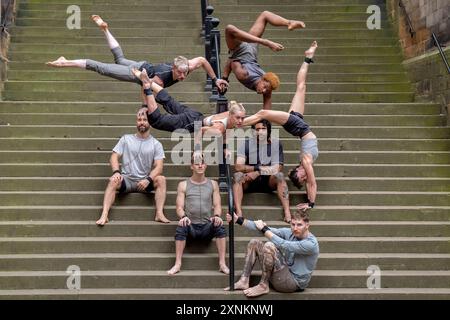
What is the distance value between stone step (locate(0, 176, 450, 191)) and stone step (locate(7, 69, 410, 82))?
Answer: 9.10ft

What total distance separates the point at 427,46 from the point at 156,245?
A: 5.81 meters

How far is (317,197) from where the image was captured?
339 inches

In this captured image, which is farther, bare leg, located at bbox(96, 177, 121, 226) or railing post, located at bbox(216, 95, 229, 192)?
railing post, located at bbox(216, 95, 229, 192)

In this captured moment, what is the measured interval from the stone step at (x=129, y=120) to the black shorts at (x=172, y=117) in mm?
1533

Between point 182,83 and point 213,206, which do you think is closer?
point 213,206

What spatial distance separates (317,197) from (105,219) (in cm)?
252

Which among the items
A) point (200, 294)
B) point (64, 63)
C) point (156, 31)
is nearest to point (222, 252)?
point (200, 294)

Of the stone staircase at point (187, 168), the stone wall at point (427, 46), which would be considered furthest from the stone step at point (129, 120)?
the stone wall at point (427, 46)

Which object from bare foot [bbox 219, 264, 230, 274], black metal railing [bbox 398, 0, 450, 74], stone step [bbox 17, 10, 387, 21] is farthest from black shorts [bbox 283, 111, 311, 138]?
stone step [bbox 17, 10, 387, 21]

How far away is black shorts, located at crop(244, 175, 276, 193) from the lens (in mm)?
8336

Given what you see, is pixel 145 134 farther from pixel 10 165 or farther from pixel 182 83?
pixel 182 83

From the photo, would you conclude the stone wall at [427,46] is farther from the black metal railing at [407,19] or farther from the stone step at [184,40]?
the stone step at [184,40]

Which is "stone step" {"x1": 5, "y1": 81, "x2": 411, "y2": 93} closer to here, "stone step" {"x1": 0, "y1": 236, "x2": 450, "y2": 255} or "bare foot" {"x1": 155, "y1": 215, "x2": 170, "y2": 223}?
"bare foot" {"x1": 155, "y1": 215, "x2": 170, "y2": 223}

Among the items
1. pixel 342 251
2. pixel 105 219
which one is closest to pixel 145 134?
pixel 105 219
